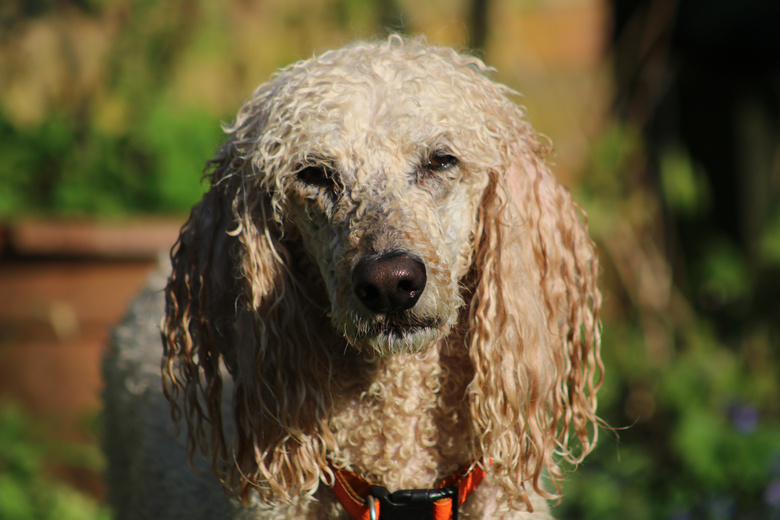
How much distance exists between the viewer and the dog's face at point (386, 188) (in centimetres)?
157

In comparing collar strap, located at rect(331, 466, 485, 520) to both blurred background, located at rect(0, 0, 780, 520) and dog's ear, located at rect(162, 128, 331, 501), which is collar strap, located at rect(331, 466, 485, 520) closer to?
dog's ear, located at rect(162, 128, 331, 501)

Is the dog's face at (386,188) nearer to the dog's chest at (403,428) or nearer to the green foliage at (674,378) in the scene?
the dog's chest at (403,428)

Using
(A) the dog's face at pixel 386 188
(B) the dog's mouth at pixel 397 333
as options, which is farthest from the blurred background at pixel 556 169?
(B) the dog's mouth at pixel 397 333

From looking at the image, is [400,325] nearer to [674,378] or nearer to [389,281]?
[389,281]

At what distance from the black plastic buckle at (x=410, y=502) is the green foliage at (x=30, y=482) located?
6.93 feet

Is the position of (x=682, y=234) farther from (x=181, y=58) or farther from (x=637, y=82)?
(x=181, y=58)

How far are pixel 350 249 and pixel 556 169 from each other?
2230mm

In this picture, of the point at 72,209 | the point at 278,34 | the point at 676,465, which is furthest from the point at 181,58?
the point at 676,465

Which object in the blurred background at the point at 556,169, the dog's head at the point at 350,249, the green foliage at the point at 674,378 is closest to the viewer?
the dog's head at the point at 350,249

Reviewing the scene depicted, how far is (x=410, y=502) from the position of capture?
1735 mm

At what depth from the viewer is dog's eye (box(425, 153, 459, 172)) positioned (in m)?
1.74

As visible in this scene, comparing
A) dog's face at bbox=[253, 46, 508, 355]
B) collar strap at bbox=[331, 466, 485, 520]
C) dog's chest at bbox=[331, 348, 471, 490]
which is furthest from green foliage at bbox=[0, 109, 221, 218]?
collar strap at bbox=[331, 466, 485, 520]

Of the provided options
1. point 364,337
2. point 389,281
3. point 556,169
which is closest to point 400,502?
point 364,337

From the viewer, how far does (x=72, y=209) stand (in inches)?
153
